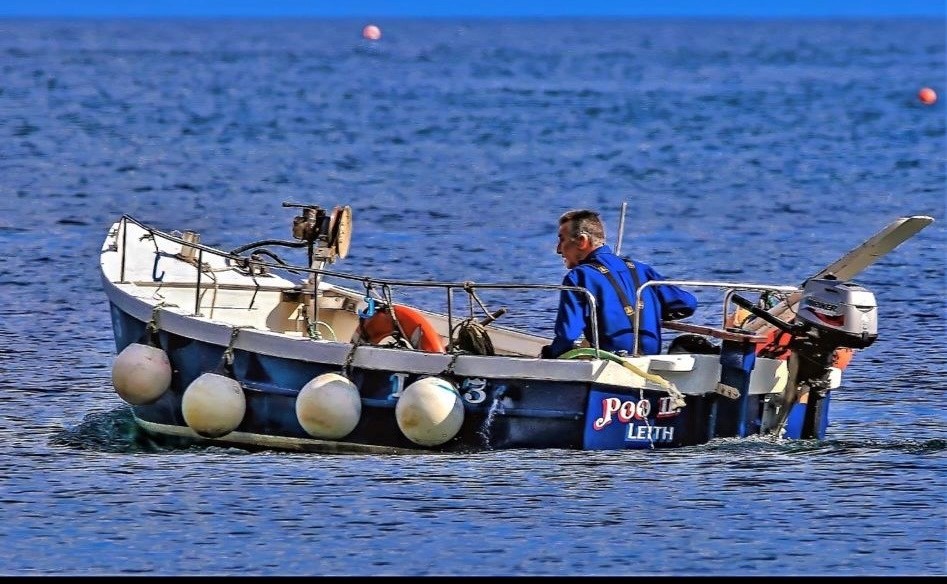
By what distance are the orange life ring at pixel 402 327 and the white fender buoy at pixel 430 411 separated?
83 centimetres

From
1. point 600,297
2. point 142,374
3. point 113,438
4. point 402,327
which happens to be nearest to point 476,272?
point 113,438

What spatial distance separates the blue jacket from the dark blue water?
2.39 feet

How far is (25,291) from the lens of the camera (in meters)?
20.6

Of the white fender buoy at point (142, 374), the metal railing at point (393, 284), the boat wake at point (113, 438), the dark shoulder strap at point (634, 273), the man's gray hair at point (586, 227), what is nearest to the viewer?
the metal railing at point (393, 284)

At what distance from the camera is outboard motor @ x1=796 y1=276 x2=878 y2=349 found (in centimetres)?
1240

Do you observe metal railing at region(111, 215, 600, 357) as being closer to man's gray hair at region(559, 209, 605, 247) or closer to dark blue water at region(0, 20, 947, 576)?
man's gray hair at region(559, 209, 605, 247)

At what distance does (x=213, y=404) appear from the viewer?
12.8 m

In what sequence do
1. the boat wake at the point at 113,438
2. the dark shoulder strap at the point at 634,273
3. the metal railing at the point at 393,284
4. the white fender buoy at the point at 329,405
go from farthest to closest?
the boat wake at the point at 113,438 → the dark shoulder strap at the point at 634,273 → the white fender buoy at the point at 329,405 → the metal railing at the point at 393,284

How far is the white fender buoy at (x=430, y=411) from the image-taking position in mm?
12289

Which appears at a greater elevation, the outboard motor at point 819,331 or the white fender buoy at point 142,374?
the outboard motor at point 819,331

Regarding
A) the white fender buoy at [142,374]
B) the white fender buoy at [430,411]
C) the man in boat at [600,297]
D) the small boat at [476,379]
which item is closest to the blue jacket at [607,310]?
the man in boat at [600,297]

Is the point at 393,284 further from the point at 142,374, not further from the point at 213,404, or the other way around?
the point at 142,374

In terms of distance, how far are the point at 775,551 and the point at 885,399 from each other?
16.2 feet

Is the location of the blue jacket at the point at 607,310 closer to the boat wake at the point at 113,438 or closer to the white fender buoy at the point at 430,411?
the white fender buoy at the point at 430,411
